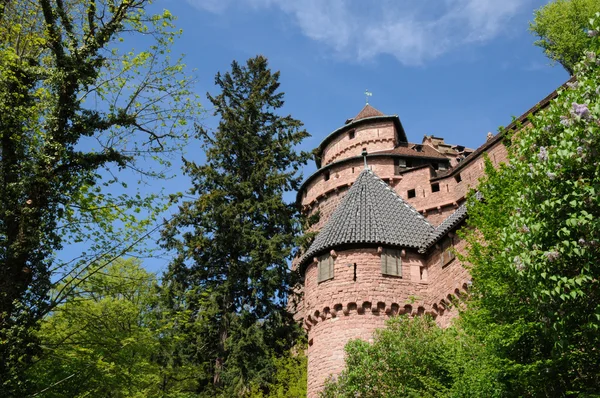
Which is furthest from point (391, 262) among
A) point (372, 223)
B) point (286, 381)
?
point (286, 381)

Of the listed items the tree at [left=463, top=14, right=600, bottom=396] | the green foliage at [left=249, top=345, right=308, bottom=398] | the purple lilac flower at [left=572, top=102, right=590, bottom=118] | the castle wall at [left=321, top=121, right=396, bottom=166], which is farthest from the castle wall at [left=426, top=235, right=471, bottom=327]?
the castle wall at [left=321, top=121, right=396, bottom=166]

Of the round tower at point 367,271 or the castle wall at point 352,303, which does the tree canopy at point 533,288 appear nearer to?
the castle wall at point 352,303

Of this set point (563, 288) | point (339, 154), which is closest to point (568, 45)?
point (339, 154)

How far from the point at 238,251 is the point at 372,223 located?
5572 mm

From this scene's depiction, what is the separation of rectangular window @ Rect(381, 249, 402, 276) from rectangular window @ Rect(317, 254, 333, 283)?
1695mm

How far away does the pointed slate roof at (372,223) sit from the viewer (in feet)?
62.9

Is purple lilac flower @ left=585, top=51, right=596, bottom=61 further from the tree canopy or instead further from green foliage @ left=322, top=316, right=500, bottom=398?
green foliage @ left=322, top=316, right=500, bottom=398

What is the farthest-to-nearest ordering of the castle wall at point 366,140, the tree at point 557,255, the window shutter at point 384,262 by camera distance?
the castle wall at point 366,140, the window shutter at point 384,262, the tree at point 557,255

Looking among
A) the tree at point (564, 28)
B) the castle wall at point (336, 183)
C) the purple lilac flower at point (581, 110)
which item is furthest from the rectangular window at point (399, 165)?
the purple lilac flower at point (581, 110)

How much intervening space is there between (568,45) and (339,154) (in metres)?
15.3

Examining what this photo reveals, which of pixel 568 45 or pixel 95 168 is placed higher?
pixel 568 45

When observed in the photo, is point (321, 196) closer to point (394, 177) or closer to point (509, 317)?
point (394, 177)

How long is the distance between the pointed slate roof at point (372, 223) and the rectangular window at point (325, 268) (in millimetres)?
262

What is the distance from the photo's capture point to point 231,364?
1961cm
